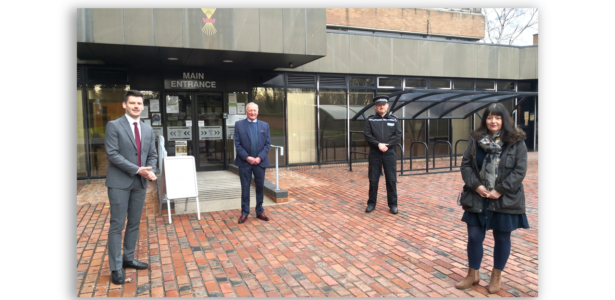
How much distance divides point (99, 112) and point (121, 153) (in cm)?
672

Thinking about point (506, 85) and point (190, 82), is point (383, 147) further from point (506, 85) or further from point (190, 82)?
point (506, 85)

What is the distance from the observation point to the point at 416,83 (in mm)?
12688

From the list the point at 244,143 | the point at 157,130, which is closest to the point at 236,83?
the point at 157,130

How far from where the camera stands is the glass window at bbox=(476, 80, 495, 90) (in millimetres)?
13734

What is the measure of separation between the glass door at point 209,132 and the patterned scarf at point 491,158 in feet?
26.5

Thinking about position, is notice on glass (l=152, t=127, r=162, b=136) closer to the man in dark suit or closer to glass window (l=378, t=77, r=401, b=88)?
the man in dark suit

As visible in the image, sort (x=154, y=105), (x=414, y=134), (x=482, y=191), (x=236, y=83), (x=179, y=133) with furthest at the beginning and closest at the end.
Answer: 1. (x=414, y=134)
2. (x=236, y=83)
3. (x=179, y=133)
4. (x=154, y=105)
5. (x=482, y=191)

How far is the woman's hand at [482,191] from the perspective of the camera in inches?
120

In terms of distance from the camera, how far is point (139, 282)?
134 inches

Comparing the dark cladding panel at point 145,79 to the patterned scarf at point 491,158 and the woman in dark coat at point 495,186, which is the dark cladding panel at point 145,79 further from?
the patterned scarf at point 491,158

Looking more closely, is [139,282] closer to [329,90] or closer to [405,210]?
[405,210]

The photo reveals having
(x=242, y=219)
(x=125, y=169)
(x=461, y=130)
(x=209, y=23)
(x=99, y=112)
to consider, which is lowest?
(x=242, y=219)

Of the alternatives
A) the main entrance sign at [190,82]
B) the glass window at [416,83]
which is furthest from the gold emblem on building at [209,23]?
the glass window at [416,83]

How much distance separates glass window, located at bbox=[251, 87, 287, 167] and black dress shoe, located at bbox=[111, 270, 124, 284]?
746 cm
